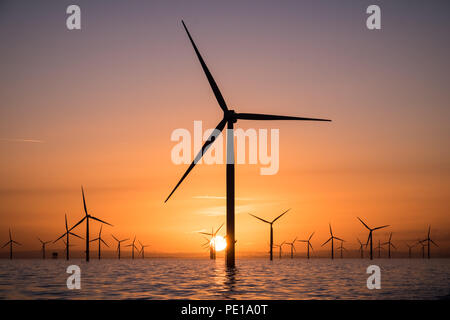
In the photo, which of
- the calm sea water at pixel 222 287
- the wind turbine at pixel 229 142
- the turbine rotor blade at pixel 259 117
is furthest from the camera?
the turbine rotor blade at pixel 259 117

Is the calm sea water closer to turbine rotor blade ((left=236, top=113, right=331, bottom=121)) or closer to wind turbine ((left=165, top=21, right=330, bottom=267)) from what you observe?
wind turbine ((left=165, top=21, right=330, bottom=267))

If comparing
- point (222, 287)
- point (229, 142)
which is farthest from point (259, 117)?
point (222, 287)

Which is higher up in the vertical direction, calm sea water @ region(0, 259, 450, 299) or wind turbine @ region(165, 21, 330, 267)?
wind turbine @ region(165, 21, 330, 267)

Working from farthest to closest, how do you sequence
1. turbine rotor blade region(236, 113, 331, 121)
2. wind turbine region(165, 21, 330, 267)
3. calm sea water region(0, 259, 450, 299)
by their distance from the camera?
turbine rotor blade region(236, 113, 331, 121) → wind turbine region(165, 21, 330, 267) → calm sea water region(0, 259, 450, 299)

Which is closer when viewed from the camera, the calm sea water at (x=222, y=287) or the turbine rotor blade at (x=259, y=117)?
the calm sea water at (x=222, y=287)

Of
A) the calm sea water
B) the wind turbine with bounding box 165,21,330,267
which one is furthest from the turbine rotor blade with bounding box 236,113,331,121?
the calm sea water

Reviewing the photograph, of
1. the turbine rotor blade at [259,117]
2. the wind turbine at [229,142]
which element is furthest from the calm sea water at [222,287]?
the turbine rotor blade at [259,117]

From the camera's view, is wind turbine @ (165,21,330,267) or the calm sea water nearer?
the calm sea water

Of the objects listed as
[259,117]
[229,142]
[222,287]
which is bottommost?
[222,287]

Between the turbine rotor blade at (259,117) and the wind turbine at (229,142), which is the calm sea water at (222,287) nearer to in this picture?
the wind turbine at (229,142)

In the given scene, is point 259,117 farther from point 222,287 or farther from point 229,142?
point 222,287

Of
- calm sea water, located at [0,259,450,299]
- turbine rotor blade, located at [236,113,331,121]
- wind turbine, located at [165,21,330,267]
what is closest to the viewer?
calm sea water, located at [0,259,450,299]
